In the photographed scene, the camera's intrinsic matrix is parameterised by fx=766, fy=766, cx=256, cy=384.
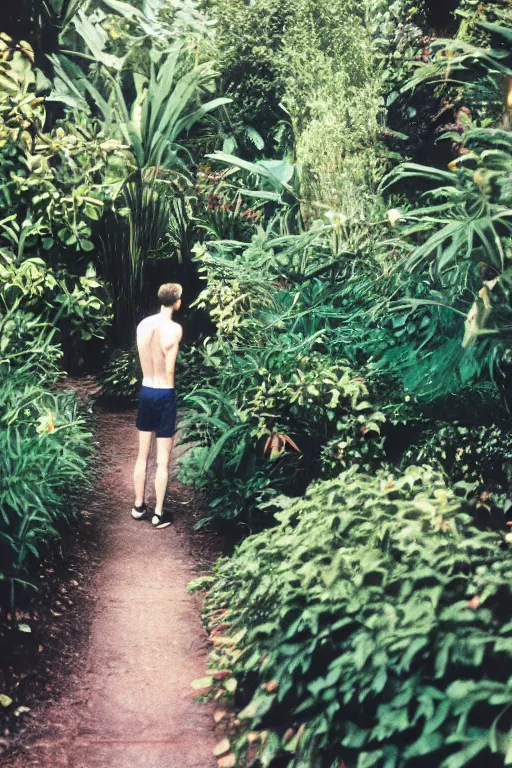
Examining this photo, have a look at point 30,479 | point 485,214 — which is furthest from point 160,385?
point 485,214

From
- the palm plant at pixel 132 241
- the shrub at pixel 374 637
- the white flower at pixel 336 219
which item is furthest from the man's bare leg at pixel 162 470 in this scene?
the palm plant at pixel 132 241

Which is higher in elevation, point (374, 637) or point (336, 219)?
point (336, 219)

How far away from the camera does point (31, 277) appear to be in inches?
196

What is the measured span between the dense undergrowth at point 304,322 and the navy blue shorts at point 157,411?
0.80 ft

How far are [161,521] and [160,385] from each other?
2.38ft

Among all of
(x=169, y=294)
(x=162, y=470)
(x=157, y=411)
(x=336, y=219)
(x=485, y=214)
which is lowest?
(x=162, y=470)

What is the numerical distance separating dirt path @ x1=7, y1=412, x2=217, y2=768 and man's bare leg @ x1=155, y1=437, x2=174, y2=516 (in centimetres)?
15

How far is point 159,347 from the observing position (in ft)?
12.7

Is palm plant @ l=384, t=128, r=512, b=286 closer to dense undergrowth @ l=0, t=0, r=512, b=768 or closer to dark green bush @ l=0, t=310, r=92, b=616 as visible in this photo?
dense undergrowth @ l=0, t=0, r=512, b=768

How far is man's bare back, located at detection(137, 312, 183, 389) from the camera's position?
3854 millimetres

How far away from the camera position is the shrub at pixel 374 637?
6.31 ft

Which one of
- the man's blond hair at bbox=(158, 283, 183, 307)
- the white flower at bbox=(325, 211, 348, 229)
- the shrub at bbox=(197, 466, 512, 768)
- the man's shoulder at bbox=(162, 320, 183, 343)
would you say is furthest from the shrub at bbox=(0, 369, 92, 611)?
the white flower at bbox=(325, 211, 348, 229)

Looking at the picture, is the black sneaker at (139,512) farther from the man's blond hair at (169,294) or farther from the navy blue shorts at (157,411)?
the man's blond hair at (169,294)

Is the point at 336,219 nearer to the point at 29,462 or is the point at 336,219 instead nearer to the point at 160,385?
the point at 160,385
